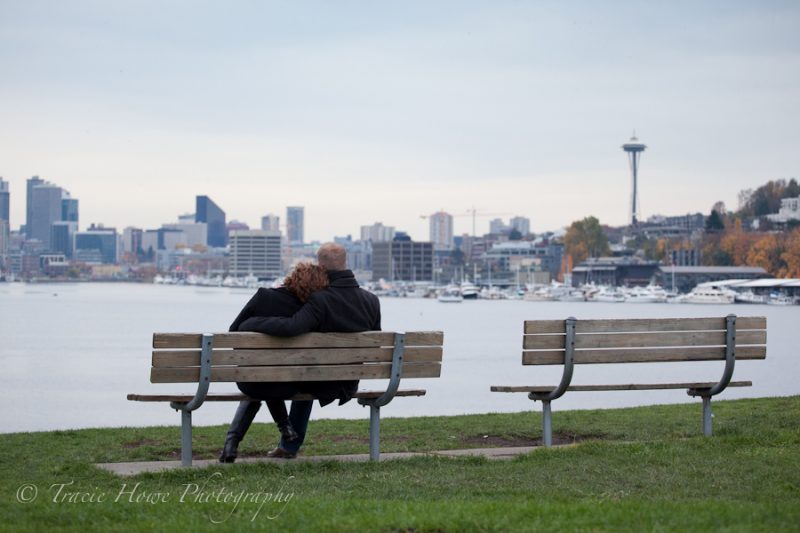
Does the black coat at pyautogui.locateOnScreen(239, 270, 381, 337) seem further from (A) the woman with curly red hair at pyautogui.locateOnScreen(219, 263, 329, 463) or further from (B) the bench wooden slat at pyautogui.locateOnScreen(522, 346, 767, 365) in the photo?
(B) the bench wooden slat at pyautogui.locateOnScreen(522, 346, 767, 365)

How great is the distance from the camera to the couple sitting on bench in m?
8.30

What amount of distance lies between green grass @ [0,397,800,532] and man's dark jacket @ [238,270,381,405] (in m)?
0.59

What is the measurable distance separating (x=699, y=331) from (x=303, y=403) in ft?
10.7

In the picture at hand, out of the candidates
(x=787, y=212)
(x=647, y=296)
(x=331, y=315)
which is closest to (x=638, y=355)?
(x=331, y=315)

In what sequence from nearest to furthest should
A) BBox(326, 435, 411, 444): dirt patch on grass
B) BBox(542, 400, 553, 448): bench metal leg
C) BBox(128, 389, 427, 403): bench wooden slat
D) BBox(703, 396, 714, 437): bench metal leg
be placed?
1. BBox(128, 389, 427, 403): bench wooden slat
2. BBox(542, 400, 553, 448): bench metal leg
3. BBox(703, 396, 714, 437): bench metal leg
4. BBox(326, 435, 411, 444): dirt patch on grass

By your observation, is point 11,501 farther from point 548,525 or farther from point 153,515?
point 548,525

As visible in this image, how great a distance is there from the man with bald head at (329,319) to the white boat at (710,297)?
389 ft

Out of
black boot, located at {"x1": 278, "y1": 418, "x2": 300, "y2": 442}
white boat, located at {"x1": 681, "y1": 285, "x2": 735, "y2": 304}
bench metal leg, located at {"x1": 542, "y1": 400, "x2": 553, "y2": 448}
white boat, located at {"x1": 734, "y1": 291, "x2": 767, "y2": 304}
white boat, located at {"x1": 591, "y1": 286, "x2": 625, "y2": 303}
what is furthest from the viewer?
white boat, located at {"x1": 591, "y1": 286, "x2": 625, "y2": 303}

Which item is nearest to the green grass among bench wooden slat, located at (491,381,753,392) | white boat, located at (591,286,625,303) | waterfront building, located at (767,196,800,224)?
bench wooden slat, located at (491,381,753,392)

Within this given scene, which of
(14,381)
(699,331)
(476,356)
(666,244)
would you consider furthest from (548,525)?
(666,244)

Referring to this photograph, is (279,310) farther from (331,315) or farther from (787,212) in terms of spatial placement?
(787,212)

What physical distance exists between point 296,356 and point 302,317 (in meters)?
0.27

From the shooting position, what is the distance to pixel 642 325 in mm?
9359

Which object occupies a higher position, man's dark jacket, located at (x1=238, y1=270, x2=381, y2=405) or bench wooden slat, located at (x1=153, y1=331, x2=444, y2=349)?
man's dark jacket, located at (x1=238, y1=270, x2=381, y2=405)
